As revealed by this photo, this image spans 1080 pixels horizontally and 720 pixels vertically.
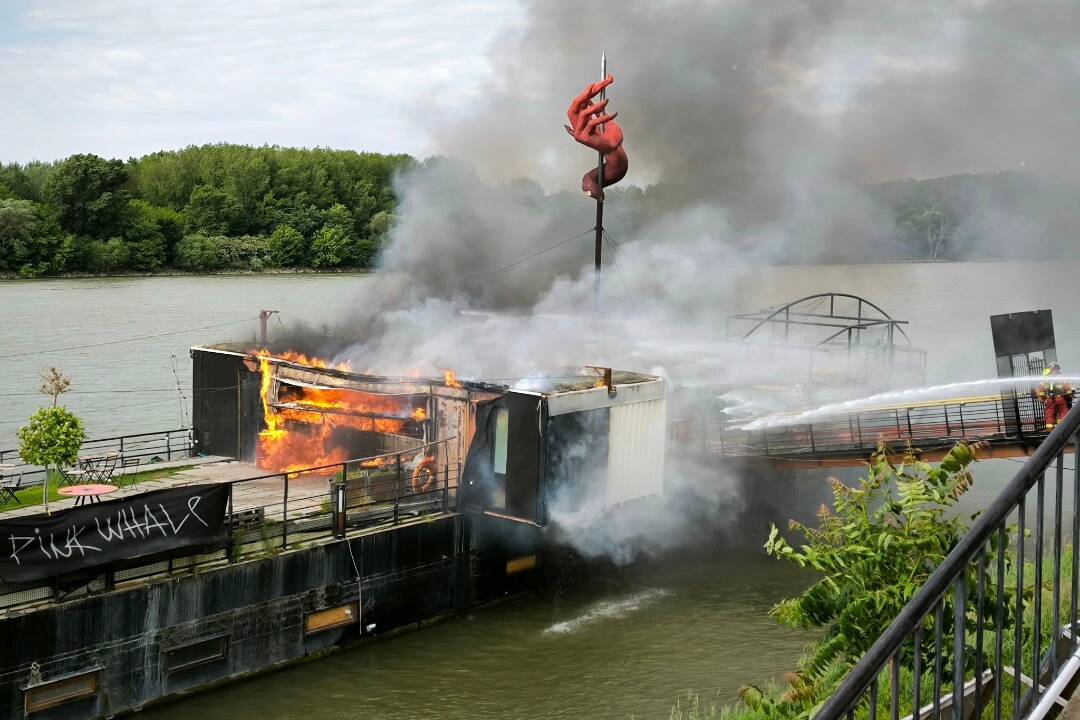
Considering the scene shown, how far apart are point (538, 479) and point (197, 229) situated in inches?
2291

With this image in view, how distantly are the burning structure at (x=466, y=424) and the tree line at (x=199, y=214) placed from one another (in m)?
41.6

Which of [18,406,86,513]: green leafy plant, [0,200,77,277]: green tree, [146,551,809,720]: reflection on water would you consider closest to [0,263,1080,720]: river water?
[146,551,809,720]: reflection on water

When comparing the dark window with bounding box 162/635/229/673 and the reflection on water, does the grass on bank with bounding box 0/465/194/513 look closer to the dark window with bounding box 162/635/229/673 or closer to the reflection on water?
the dark window with bounding box 162/635/229/673

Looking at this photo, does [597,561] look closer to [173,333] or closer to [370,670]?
[370,670]

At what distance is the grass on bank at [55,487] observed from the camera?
2189 centimetres

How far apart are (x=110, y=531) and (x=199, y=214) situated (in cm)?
5985

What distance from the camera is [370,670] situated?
65.2 feet

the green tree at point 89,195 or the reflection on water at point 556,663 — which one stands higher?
the green tree at point 89,195

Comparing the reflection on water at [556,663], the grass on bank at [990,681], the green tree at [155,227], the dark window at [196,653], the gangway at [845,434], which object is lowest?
the reflection on water at [556,663]

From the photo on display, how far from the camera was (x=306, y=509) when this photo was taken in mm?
22219

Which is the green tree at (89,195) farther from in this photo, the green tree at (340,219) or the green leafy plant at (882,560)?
the green leafy plant at (882,560)

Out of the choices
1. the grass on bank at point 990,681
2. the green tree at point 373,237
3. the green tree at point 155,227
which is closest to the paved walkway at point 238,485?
the grass on bank at point 990,681

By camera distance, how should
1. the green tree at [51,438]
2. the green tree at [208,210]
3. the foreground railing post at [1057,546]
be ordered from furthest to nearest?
the green tree at [208,210]
the green tree at [51,438]
the foreground railing post at [1057,546]

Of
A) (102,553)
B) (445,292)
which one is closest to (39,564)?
(102,553)
